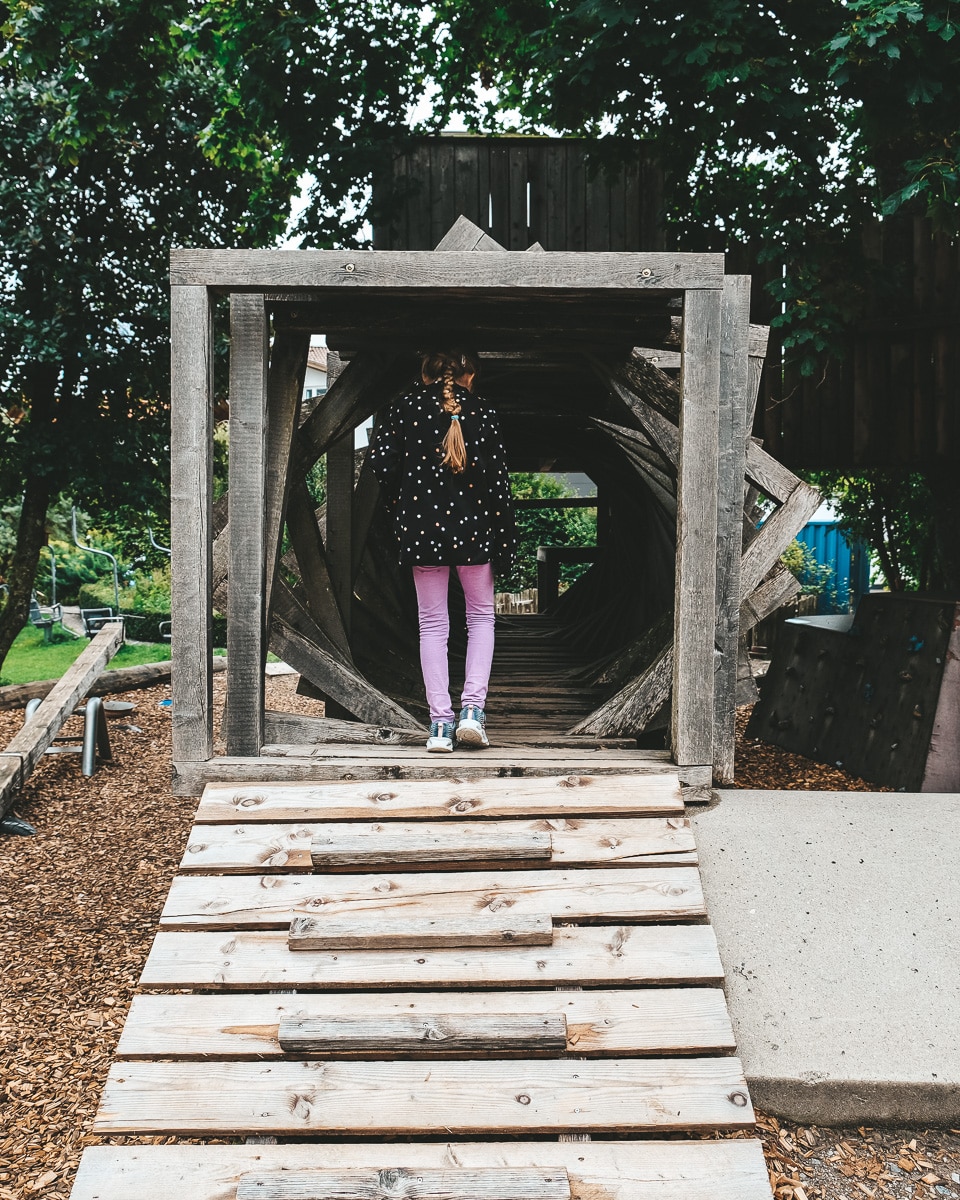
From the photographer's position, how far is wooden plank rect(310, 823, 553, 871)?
10.8 feet

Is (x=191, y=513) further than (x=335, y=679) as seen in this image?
No

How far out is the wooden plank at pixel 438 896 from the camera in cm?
315

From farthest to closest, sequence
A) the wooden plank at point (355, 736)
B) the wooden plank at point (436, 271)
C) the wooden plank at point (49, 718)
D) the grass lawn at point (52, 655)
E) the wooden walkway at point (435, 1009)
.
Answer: the grass lawn at point (52, 655) < the wooden plank at point (49, 718) < the wooden plank at point (355, 736) < the wooden plank at point (436, 271) < the wooden walkway at point (435, 1009)

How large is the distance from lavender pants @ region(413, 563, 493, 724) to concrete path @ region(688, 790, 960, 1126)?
3.63 ft

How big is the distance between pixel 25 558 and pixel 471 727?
6541mm

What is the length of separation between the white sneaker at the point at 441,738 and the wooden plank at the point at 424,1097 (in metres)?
1.45

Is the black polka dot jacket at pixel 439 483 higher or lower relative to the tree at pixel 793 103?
lower

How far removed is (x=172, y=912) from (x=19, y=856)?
3.07 meters

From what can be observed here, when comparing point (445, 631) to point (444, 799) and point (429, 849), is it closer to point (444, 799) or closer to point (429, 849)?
point (444, 799)

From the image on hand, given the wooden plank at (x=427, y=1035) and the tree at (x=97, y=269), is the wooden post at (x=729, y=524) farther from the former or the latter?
the tree at (x=97, y=269)

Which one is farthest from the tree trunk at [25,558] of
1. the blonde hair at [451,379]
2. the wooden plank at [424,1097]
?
the wooden plank at [424,1097]

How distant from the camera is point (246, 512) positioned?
3928 millimetres

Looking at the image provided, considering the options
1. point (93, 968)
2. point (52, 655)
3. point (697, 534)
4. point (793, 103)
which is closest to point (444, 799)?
point (697, 534)

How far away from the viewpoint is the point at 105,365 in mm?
8727
